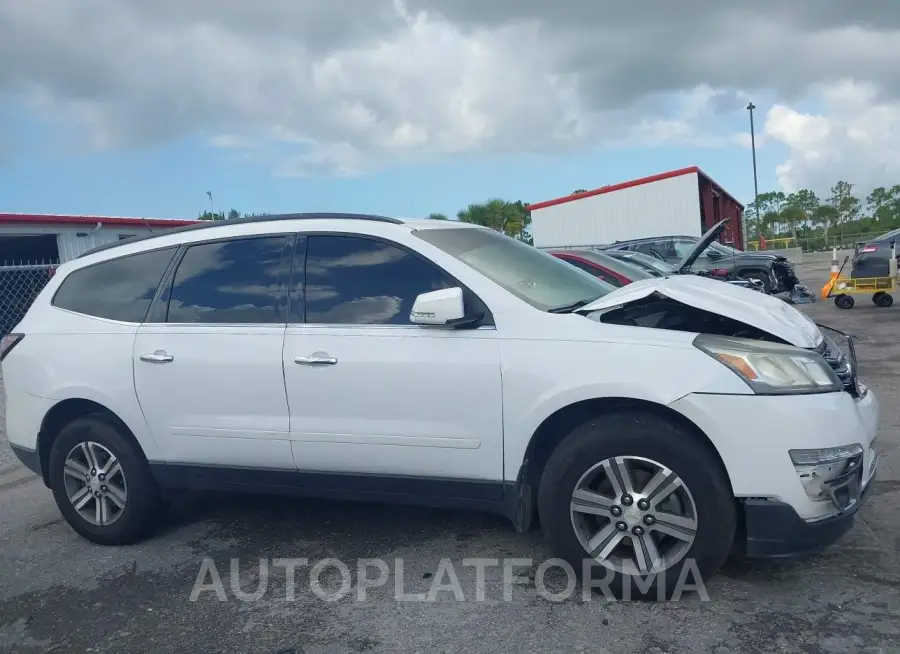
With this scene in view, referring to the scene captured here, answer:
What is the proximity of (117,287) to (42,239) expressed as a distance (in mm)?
20260

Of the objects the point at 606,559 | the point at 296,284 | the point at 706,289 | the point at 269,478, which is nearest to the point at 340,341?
the point at 296,284

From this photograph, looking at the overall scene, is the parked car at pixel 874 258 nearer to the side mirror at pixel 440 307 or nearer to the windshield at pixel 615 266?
the windshield at pixel 615 266

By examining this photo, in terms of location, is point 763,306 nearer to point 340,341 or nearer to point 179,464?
point 340,341

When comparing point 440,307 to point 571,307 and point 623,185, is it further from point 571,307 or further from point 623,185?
point 623,185

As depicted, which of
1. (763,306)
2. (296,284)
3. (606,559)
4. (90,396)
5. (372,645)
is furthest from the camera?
(90,396)

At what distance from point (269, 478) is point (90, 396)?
3.92 ft

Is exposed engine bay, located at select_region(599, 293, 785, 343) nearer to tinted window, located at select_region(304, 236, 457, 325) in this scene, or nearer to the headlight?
the headlight

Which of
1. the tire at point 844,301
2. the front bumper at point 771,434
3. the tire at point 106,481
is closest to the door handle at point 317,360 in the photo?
the tire at point 106,481

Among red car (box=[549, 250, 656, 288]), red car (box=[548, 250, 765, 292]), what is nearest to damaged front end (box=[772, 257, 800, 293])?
red car (box=[548, 250, 765, 292])

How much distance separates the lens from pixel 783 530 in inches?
124

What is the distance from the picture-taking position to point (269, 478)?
414 centimetres

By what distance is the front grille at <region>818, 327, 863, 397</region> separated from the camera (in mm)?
3420

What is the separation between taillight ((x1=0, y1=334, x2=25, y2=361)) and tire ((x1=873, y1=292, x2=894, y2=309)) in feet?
47.2

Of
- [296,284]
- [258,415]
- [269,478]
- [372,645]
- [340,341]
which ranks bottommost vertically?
[372,645]
